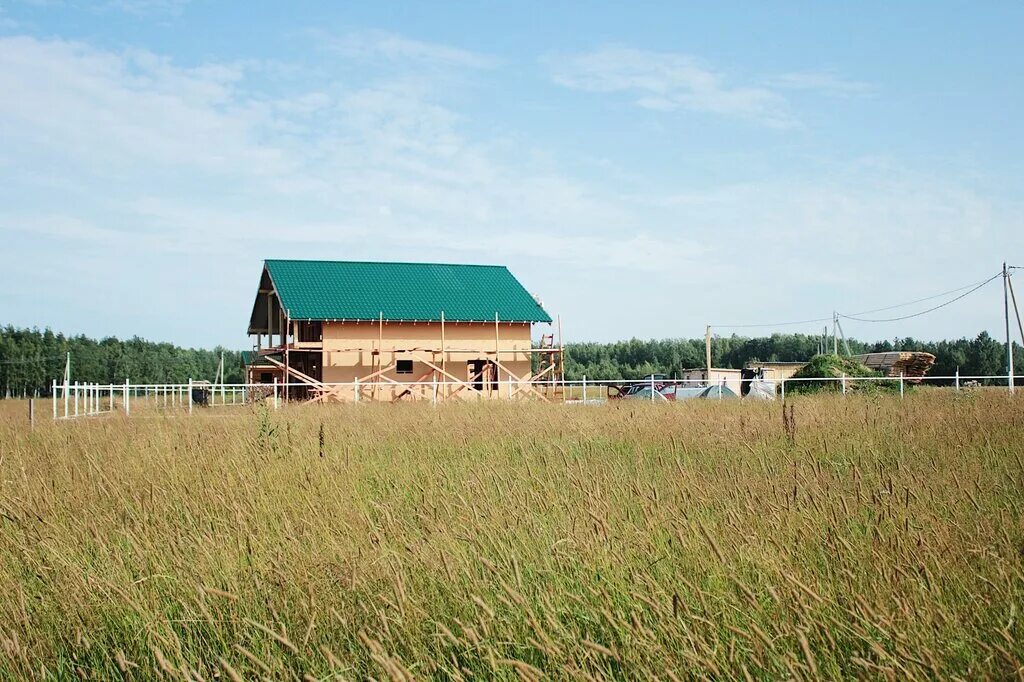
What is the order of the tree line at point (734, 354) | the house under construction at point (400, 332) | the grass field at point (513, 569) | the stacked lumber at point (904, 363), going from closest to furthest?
the grass field at point (513, 569), the house under construction at point (400, 332), the stacked lumber at point (904, 363), the tree line at point (734, 354)

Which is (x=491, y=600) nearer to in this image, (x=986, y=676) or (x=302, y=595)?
(x=302, y=595)

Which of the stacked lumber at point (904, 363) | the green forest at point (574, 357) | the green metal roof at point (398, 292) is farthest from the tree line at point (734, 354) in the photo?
the green metal roof at point (398, 292)

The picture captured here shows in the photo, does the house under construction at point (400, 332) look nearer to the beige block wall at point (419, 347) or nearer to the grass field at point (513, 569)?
the beige block wall at point (419, 347)

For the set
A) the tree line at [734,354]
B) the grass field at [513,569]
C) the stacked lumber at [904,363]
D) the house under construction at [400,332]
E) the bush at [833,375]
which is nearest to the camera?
the grass field at [513,569]

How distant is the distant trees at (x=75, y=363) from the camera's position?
82062 mm

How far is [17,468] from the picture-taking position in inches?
319

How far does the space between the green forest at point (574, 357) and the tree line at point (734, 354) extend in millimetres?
88

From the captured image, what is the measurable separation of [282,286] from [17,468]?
88.6 ft

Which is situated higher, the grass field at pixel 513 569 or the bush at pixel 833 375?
the bush at pixel 833 375

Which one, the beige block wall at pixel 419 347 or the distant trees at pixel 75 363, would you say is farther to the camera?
the distant trees at pixel 75 363

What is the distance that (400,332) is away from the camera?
34594 mm

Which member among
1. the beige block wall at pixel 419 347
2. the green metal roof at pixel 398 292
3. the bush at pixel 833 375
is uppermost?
the green metal roof at pixel 398 292

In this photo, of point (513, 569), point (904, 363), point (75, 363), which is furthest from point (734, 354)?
point (513, 569)

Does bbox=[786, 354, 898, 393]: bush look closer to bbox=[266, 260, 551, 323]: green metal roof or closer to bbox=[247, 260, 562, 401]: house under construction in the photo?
bbox=[247, 260, 562, 401]: house under construction
